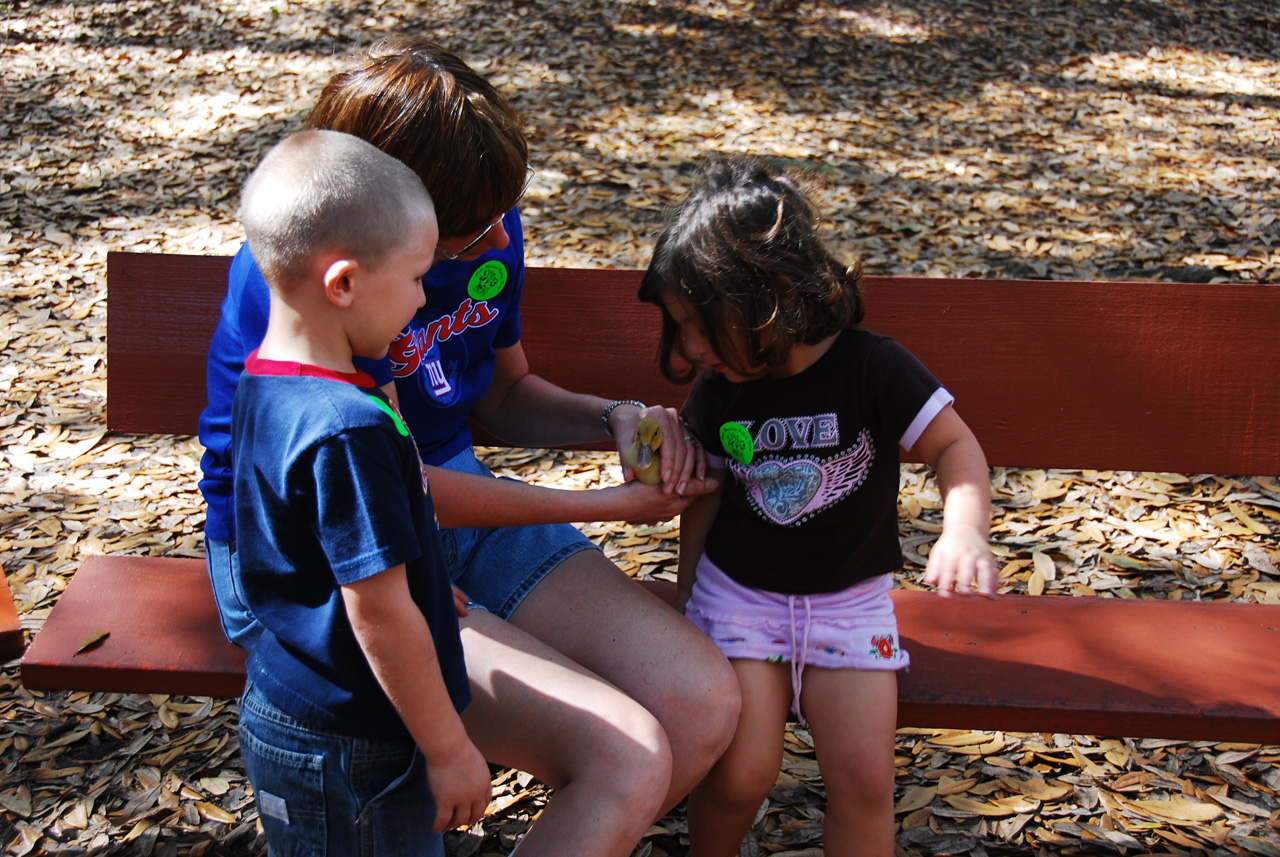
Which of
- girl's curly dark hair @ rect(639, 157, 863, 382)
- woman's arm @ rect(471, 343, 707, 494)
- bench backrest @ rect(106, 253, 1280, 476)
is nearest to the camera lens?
girl's curly dark hair @ rect(639, 157, 863, 382)

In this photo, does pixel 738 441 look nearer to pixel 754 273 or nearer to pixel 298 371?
pixel 754 273

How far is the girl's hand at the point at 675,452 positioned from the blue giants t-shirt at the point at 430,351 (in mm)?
352

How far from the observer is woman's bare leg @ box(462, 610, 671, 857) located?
1.79 metres

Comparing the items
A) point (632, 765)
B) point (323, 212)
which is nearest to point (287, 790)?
point (632, 765)

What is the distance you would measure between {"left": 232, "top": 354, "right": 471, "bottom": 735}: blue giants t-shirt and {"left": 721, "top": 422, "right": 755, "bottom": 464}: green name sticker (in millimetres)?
747

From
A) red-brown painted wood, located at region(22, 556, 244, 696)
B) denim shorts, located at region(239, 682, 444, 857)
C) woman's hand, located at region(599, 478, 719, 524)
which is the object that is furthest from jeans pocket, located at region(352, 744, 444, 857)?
woman's hand, located at region(599, 478, 719, 524)

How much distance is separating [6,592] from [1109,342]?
96.3 inches

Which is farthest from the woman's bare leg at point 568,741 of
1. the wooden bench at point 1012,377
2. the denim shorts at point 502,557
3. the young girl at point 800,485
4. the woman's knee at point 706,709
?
the wooden bench at point 1012,377

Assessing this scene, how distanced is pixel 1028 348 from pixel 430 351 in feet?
4.75

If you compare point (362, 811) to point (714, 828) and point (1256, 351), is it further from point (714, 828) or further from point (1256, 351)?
point (1256, 351)

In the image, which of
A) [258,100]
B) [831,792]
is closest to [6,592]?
[831,792]

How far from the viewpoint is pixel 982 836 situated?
2633 mm

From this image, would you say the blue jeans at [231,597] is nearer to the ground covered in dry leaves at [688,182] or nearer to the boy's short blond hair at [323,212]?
the boy's short blond hair at [323,212]

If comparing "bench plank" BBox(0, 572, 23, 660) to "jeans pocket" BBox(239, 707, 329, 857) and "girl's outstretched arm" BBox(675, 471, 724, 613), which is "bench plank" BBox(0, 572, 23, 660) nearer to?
"jeans pocket" BBox(239, 707, 329, 857)
